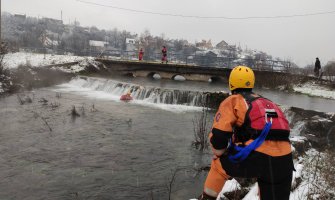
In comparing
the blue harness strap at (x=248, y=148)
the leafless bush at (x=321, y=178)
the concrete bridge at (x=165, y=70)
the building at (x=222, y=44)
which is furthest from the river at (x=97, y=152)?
the building at (x=222, y=44)

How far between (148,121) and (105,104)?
4.71 metres

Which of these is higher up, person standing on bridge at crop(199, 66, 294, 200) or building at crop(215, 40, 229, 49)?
building at crop(215, 40, 229, 49)

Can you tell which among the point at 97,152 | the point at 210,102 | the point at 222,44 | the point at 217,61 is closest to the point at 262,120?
the point at 97,152

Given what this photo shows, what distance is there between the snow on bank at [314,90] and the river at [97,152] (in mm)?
13869

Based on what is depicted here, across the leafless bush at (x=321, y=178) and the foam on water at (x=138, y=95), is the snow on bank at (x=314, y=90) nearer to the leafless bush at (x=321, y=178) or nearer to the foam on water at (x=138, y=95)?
the foam on water at (x=138, y=95)

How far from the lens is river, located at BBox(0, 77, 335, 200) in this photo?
8.47 metres

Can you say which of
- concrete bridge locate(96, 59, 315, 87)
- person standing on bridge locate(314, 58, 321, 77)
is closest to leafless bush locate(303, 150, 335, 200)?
concrete bridge locate(96, 59, 315, 87)

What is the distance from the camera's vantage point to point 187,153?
1152cm

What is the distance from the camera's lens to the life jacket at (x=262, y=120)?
150 inches

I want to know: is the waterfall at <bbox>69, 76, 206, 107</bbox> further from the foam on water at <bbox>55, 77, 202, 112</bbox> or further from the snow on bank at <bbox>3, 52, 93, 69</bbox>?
the snow on bank at <bbox>3, 52, 93, 69</bbox>

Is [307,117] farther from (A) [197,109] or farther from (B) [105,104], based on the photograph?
(B) [105,104]

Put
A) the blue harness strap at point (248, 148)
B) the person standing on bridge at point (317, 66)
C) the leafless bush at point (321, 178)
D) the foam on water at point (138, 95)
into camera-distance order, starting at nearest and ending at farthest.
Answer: the blue harness strap at point (248, 148)
the leafless bush at point (321, 178)
the foam on water at point (138, 95)
the person standing on bridge at point (317, 66)

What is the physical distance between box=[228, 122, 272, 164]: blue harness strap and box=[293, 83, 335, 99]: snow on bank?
26356 mm

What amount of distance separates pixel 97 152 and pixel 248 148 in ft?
25.7
